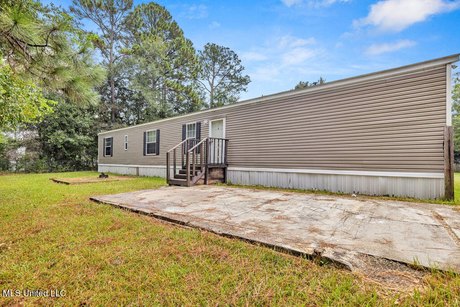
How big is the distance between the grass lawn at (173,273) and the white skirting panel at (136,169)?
7478 millimetres

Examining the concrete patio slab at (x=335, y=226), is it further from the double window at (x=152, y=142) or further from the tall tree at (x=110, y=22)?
the tall tree at (x=110, y=22)

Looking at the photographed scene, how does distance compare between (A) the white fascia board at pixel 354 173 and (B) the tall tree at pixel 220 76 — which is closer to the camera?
(A) the white fascia board at pixel 354 173

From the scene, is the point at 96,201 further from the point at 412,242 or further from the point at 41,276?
the point at 412,242

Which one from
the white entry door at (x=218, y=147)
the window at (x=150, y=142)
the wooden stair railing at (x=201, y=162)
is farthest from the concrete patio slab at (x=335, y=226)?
the window at (x=150, y=142)

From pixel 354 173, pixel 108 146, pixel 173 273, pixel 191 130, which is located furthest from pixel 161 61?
pixel 173 273

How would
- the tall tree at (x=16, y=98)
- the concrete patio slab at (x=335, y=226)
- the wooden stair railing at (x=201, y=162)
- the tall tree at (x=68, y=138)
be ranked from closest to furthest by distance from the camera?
the concrete patio slab at (x=335, y=226) → the tall tree at (x=16, y=98) → the wooden stair railing at (x=201, y=162) → the tall tree at (x=68, y=138)

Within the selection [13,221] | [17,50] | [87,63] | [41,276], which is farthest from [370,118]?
[13,221]

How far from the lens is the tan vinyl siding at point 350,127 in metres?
4.31

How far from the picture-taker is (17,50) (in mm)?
2637

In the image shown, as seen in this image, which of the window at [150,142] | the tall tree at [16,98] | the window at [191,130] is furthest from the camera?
the window at [150,142]

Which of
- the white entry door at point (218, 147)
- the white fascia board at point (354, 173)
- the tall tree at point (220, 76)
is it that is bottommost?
the white fascia board at point (354, 173)

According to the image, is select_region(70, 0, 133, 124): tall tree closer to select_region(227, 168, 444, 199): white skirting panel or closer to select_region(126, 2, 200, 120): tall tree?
select_region(126, 2, 200, 120): tall tree

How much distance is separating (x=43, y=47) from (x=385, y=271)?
4.22 metres

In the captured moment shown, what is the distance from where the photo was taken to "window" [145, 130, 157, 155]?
1033 cm
